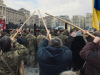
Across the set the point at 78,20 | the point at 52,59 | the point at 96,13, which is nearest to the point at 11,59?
the point at 52,59

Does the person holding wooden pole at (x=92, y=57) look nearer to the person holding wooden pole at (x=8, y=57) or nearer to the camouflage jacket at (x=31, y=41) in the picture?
the person holding wooden pole at (x=8, y=57)

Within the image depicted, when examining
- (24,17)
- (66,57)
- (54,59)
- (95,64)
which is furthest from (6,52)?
(24,17)

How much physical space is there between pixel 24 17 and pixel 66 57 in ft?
288

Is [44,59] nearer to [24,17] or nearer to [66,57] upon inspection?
[66,57]

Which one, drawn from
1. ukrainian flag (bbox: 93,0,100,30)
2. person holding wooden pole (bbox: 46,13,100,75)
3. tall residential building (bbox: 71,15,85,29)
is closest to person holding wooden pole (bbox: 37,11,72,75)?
person holding wooden pole (bbox: 46,13,100,75)

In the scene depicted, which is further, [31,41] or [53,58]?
[31,41]

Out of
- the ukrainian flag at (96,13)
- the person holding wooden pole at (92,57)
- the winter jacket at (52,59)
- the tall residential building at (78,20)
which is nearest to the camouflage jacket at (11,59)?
the winter jacket at (52,59)

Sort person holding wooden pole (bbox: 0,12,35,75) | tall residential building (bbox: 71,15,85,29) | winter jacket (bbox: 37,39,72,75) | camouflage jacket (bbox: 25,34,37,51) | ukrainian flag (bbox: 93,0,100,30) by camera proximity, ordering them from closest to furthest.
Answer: winter jacket (bbox: 37,39,72,75), person holding wooden pole (bbox: 0,12,35,75), ukrainian flag (bbox: 93,0,100,30), camouflage jacket (bbox: 25,34,37,51), tall residential building (bbox: 71,15,85,29)

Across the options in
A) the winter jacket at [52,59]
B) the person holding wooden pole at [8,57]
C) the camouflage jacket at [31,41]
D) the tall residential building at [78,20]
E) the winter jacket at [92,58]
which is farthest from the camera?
the tall residential building at [78,20]

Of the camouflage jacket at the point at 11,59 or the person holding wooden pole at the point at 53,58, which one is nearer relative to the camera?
the person holding wooden pole at the point at 53,58

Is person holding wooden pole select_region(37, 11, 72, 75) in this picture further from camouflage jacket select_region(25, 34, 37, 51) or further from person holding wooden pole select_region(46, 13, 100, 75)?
camouflage jacket select_region(25, 34, 37, 51)

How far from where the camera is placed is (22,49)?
8.43 feet

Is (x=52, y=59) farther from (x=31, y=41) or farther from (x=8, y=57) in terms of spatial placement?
(x=31, y=41)

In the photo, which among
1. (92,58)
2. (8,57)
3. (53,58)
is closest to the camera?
(92,58)
